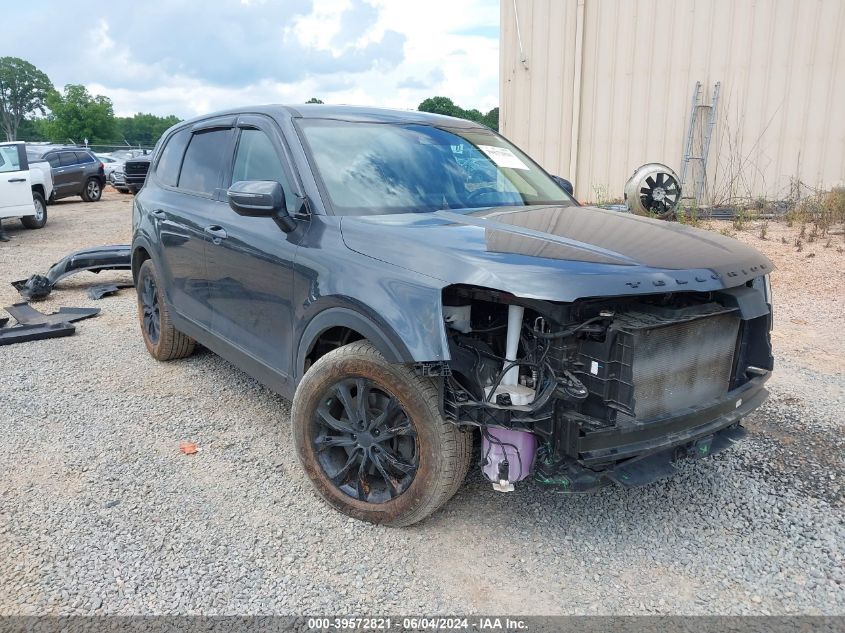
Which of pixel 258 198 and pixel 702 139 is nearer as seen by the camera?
pixel 258 198

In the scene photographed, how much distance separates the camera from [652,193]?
9.58 m

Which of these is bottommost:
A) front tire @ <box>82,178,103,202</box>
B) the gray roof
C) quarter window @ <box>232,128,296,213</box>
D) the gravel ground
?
the gravel ground

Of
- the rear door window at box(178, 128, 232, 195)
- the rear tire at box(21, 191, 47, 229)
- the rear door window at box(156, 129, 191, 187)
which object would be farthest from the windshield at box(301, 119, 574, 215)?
the rear tire at box(21, 191, 47, 229)

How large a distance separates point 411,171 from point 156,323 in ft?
8.98

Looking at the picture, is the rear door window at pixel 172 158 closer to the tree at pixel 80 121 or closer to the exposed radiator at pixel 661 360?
the exposed radiator at pixel 661 360

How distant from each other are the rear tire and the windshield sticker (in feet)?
42.2

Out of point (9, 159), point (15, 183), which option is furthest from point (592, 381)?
point (9, 159)

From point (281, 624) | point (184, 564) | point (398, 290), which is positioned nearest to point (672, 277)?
point (398, 290)

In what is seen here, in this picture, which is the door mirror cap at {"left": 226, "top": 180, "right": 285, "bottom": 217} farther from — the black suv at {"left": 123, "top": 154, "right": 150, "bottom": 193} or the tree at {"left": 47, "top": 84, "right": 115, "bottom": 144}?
the tree at {"left": 47, "top": 84, "right": 115, "bottom": 144}

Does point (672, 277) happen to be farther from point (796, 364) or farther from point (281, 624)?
point (796, 364)

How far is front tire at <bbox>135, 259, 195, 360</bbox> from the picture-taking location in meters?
4.92

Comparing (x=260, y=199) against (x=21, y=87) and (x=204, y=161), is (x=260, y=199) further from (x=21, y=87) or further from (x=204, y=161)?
(x=21, y=87)

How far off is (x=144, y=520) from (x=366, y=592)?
1153 millimetres

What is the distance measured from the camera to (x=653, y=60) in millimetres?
11578
